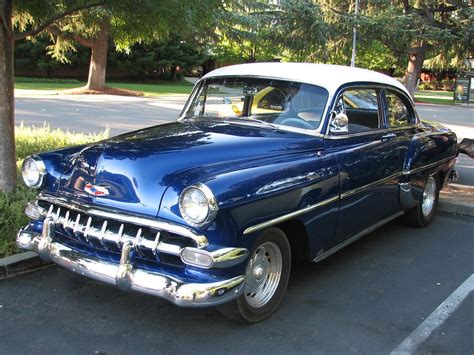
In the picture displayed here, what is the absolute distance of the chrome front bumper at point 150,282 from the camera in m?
3.11

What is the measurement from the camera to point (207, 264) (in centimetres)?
312

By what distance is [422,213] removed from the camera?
20.4 feet

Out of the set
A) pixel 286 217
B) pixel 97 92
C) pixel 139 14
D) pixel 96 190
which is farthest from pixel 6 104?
pixel 97 92

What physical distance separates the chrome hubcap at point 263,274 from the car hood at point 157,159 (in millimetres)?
641

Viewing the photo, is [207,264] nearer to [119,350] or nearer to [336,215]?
[119,350]

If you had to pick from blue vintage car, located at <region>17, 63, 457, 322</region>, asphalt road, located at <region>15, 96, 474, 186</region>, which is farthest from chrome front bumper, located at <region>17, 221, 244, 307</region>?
asphalt road, located at <region>15, 96, 474, 186</region>

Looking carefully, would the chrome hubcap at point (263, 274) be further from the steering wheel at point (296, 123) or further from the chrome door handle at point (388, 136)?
the chrome door handle at point (388, 136)

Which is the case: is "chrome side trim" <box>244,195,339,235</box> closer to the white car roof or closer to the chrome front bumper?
the chrome front bumper

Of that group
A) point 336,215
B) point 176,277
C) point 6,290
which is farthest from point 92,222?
point 336,215

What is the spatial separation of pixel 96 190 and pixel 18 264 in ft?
4.82

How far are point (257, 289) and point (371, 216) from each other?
5.48 ft

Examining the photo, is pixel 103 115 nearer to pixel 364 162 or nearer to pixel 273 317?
pixel 364 162

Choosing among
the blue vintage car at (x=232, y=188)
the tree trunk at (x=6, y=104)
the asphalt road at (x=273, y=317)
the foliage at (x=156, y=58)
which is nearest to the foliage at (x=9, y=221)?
the asphalt road at (x=273, y=317)

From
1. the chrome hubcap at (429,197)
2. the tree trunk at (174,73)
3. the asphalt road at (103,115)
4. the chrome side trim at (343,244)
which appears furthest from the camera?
the tree trunk at (174,73)
